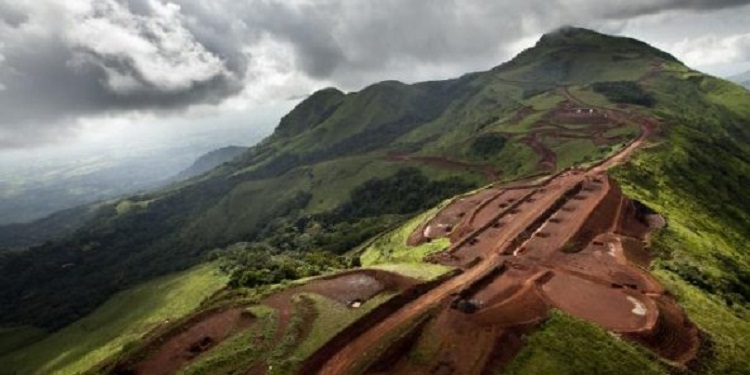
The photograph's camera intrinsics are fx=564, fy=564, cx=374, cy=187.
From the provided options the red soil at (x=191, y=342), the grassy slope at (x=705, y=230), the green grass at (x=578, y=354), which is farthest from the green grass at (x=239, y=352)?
the grassy slope at (x=705, y=230)

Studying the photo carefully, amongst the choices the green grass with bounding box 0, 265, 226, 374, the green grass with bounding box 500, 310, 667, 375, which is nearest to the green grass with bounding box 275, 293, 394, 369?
the green grass with bounding box 500, 310, 667, 375

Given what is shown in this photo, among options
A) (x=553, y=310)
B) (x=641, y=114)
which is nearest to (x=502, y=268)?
(x=553, y=310)

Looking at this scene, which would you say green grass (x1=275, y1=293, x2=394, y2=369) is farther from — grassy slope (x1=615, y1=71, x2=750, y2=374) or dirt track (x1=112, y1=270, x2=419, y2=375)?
grassy slope (x1=615, y1=71, x2=750, y2=374)

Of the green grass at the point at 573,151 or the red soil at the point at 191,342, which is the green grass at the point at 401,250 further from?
the green grass at the point at 573,151

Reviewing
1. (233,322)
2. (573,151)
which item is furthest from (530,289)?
(573,151)

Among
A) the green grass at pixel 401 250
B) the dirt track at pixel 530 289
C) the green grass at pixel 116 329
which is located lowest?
the green grass at pixel 116 329

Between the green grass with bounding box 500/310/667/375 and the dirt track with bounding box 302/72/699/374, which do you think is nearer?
the green grass with bounding box 500/310/667/375

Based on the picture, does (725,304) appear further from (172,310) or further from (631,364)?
(172,310)
